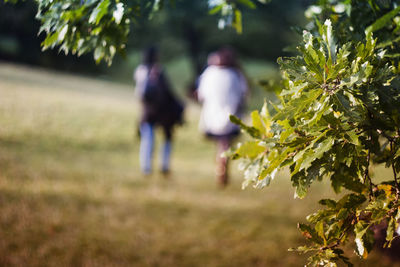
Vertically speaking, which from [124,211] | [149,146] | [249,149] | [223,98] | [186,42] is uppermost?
[186,42]

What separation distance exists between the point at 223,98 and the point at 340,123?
18.4 ft

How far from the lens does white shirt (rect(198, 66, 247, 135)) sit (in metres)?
7.06

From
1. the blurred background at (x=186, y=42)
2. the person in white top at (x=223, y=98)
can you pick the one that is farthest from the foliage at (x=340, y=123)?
the blurred background at (x=186, y=42)

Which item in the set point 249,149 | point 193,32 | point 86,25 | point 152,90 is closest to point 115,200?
point 152,90

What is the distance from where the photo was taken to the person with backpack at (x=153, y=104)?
277 inches

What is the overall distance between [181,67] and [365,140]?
3482 cm

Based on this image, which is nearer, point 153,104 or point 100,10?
point 100,10

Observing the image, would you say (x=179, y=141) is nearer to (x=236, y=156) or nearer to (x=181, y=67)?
(x=236, y=156)

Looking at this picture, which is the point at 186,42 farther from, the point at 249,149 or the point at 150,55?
the point at 249,149

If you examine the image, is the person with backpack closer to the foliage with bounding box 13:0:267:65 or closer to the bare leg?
the bare leg

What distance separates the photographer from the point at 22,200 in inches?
212

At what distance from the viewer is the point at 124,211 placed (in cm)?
547

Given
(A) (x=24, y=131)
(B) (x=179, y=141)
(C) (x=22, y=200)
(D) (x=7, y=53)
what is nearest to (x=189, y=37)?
(D) (x=7, y=53)

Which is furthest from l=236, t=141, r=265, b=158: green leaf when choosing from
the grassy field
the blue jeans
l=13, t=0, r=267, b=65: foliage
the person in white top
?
the blue jeans
